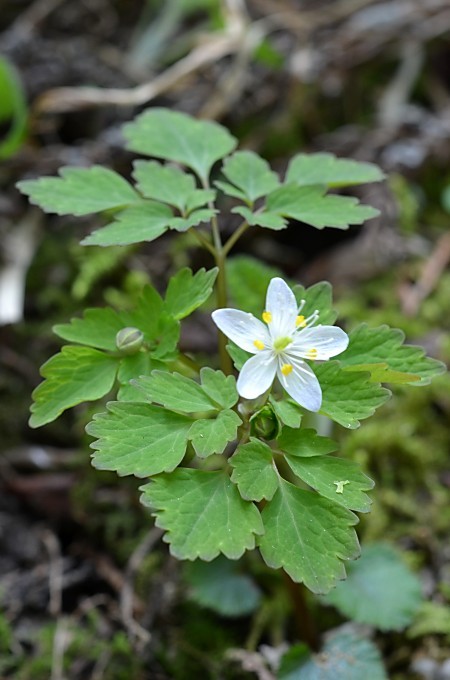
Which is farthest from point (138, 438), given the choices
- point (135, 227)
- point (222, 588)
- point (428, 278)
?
point (428, 278)

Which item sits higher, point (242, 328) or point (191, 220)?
point (191, 220)

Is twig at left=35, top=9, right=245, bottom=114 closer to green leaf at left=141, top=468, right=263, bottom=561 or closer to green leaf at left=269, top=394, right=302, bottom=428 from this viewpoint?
green leaf at left=269, top=394, right=302, bottom=428

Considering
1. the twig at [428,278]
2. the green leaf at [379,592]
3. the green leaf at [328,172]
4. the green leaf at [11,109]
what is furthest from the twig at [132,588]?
the green leaf at [11,109]

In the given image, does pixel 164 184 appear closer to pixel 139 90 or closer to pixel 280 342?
pixel 280 342

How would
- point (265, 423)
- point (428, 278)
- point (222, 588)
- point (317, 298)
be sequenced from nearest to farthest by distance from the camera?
point (265, 423), point (317, 298), point (222, 588), point (428, 278)

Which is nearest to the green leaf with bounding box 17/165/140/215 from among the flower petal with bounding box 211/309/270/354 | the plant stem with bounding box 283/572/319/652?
the flower petal with bounding box 211/309/270/354

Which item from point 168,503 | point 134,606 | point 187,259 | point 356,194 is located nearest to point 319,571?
point 168,503
